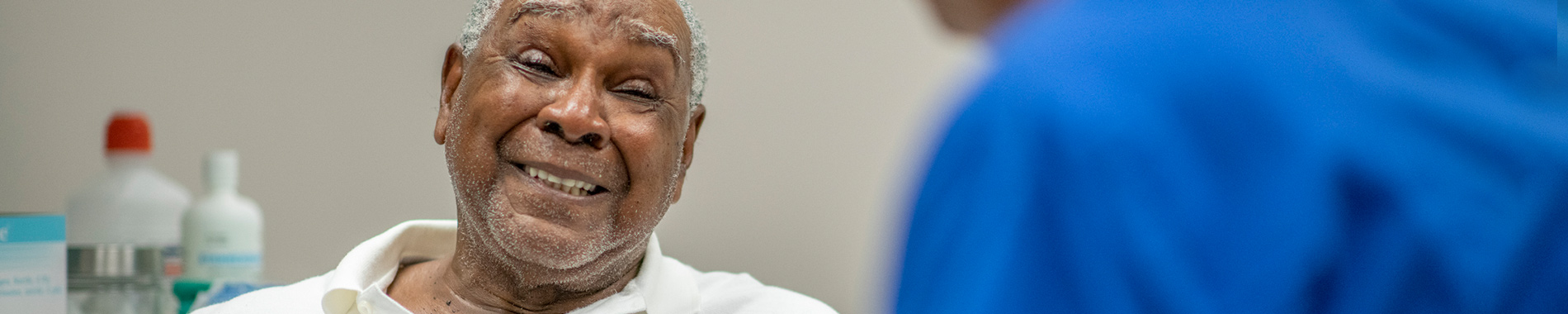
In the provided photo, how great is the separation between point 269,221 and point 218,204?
166mm

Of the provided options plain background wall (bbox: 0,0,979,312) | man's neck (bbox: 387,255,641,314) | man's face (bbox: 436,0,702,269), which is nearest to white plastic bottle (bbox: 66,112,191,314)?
plain background wall (bbox: 0,0,979,312)

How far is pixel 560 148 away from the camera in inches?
47.8

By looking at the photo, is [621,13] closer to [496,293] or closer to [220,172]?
[496,293]

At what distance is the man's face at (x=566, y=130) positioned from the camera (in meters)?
1.22

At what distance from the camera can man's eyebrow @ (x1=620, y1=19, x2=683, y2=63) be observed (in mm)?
1269

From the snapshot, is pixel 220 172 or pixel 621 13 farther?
pixel 220 172

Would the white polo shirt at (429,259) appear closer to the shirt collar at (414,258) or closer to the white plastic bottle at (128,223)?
the shirt collar at (414,258)

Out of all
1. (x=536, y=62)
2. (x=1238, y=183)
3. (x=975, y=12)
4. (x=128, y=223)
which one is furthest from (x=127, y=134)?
(x=1238, y=183)

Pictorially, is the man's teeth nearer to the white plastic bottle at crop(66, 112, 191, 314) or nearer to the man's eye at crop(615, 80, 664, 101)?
the man's eye at crop(615, 80, 664, 101)

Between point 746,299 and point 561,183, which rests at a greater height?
point 561,183

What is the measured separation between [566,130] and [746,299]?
0.34 metres

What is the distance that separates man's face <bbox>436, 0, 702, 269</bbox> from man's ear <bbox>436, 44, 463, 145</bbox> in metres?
0.02

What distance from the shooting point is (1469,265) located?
0.32 meters

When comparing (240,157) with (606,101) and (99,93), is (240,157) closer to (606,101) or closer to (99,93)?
(99,93)
